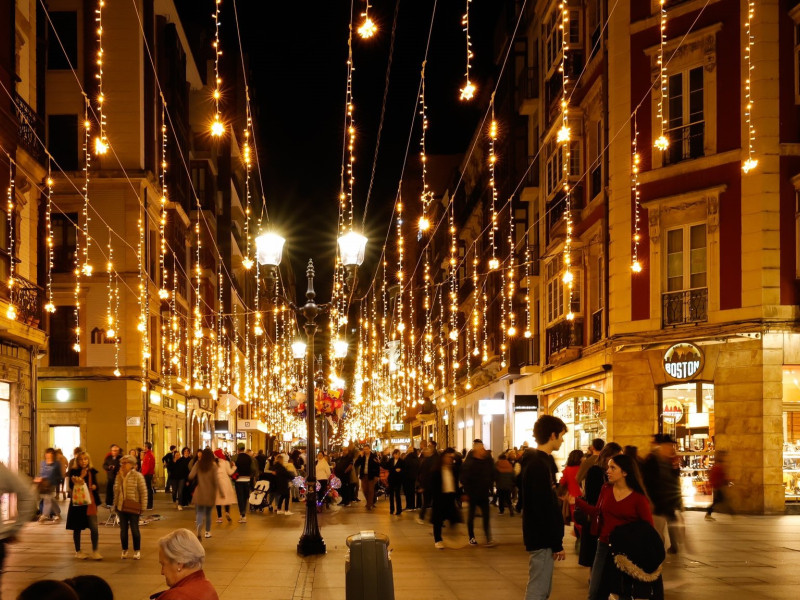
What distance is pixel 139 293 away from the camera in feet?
129

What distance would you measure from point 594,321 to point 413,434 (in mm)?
57361

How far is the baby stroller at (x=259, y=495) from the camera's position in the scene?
26984mm

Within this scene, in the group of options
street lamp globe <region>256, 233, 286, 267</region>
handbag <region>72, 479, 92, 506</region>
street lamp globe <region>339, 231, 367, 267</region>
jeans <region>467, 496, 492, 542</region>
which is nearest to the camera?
handbag <region>72, 479, 92, 506</region>

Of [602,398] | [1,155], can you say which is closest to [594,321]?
[602,398]

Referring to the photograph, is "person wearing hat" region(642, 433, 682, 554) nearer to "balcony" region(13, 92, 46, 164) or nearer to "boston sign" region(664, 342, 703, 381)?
"boston sign" region(664, 342, 703, 381)

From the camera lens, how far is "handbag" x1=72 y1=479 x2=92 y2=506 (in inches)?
602

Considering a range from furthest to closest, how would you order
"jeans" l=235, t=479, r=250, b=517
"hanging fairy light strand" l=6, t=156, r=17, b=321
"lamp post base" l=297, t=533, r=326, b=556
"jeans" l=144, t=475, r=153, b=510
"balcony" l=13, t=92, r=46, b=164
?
"jeans" l=144, t=475, r=153, b=510 < "jeans" l=235, t=479, r=250, b=517 < "balcony" l=13, t=92, r=46, b=164 < "hanging fairy light strand" l=6, t=156, r=17, b=321 < "lamp post base" l=297, t=533, r=326, b=556

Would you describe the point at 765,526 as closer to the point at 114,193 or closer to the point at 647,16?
the point at 647,16

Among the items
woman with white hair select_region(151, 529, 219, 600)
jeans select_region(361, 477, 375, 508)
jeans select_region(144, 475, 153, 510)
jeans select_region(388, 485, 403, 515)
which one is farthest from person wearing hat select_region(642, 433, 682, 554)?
jeans select_region(144, 475, 153, 510)

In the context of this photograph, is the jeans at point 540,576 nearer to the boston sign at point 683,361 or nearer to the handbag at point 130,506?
the handbag at point 130,506

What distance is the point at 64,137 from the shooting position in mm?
38312

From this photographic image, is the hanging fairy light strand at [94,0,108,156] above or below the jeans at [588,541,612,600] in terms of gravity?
above

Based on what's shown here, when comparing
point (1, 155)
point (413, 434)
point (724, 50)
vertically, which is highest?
point (724, 50)

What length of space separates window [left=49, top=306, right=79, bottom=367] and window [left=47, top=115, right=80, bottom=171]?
539 cm
